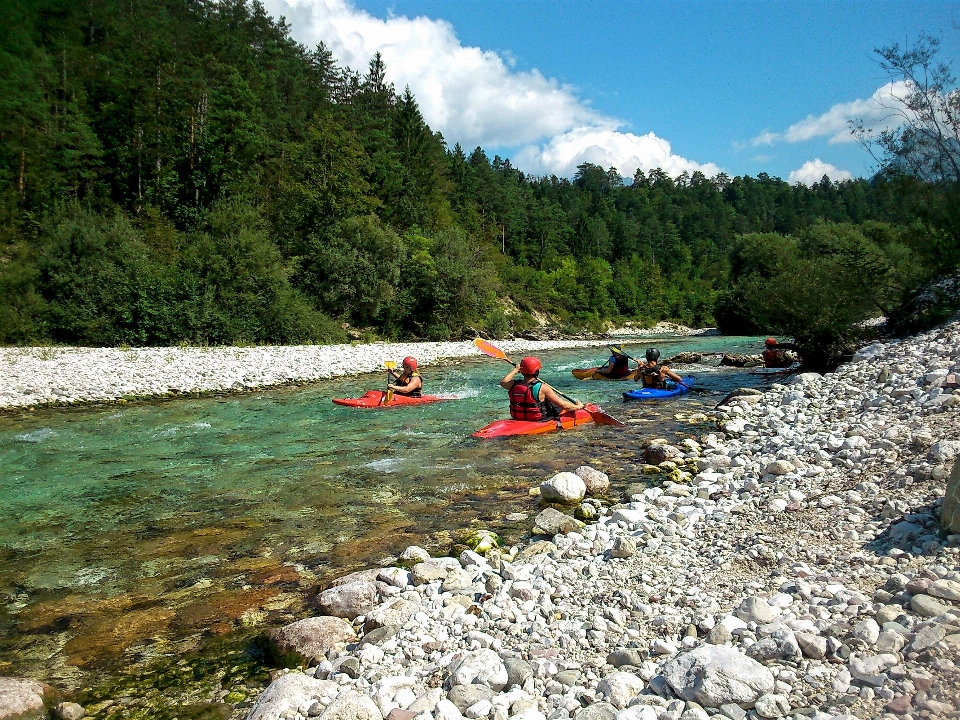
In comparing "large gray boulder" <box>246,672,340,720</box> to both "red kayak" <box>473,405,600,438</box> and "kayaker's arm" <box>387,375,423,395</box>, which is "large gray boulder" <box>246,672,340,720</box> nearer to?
"red kayak" <box>473,405,600,438</box>

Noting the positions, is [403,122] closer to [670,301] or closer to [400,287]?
[400,287]

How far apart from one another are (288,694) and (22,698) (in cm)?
143

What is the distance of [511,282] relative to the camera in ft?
183

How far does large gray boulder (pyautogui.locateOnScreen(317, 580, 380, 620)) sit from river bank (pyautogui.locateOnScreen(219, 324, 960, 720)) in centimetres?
1

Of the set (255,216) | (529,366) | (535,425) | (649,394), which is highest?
(255,216)

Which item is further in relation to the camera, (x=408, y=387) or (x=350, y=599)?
(x=408, y=387)

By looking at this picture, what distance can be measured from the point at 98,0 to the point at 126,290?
105 ft

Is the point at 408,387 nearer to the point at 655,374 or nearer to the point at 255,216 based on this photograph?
the point at 655,374

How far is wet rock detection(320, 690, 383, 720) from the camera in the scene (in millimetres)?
2881

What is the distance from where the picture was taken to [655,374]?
14.3m

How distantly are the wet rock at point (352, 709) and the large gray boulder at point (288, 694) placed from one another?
0.51 ft

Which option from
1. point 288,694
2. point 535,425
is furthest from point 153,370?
point 288,694

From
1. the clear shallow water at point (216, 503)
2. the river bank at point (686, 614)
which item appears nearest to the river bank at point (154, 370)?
the clear shallow water at point (216, 503)

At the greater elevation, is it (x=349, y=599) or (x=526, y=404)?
(x=526, y=404)
